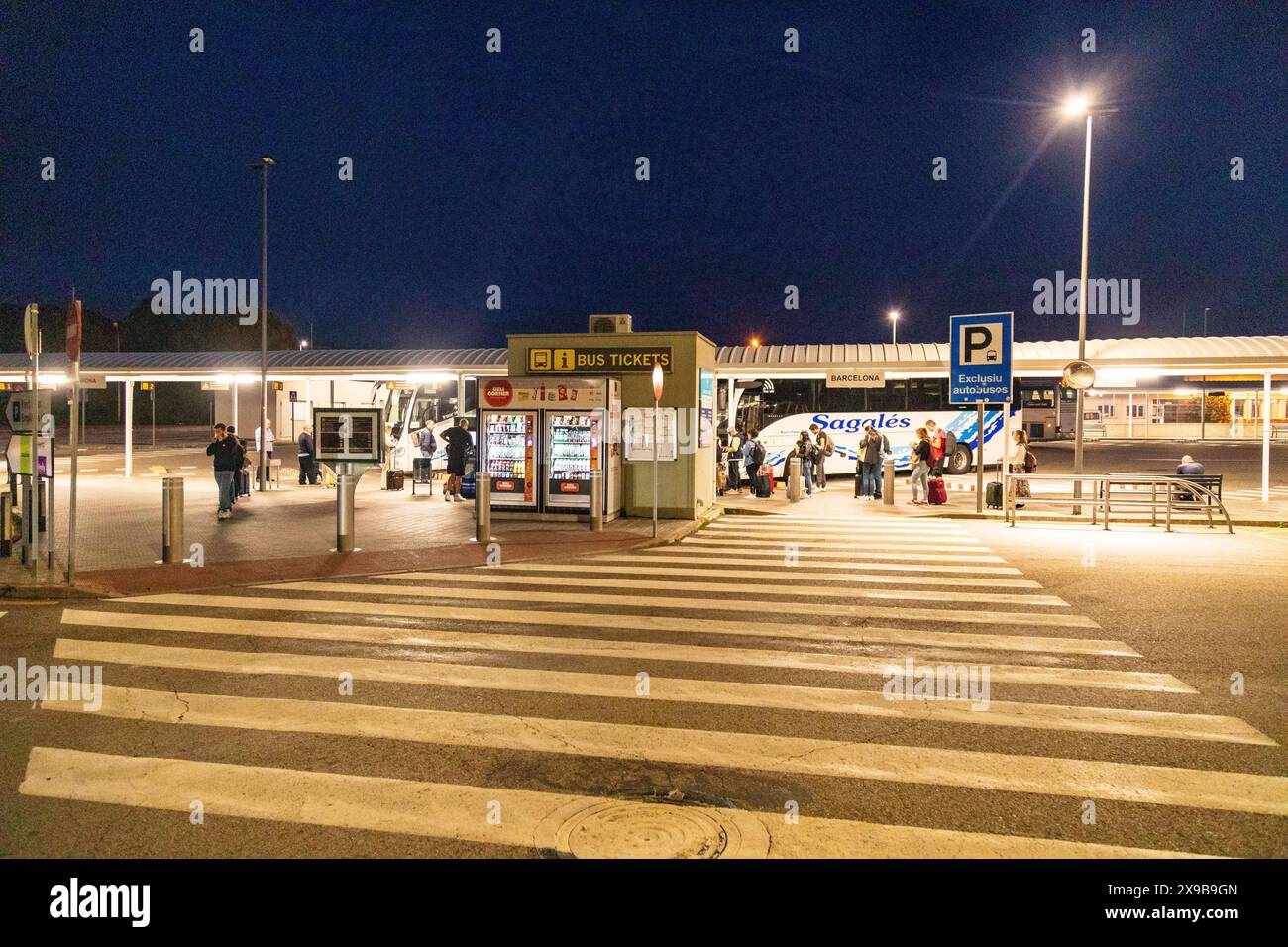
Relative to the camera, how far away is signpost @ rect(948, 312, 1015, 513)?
18.3 m

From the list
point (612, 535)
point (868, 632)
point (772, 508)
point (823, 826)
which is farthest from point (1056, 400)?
point (823, 826)

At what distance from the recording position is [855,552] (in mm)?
13852

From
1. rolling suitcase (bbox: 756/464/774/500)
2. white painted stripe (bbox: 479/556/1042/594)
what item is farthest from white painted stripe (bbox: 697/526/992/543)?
rolling suitcase (bbox: 756/464/774/500)

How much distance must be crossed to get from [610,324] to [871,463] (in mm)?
8236

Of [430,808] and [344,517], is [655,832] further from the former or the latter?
[344,517]

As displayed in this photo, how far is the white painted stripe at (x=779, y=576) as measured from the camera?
11133 millimetres

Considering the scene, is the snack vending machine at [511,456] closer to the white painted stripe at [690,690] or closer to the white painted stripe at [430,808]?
the white painted stripe at [690,690]

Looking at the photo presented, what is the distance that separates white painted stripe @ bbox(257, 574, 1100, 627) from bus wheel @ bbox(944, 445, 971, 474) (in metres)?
22.6

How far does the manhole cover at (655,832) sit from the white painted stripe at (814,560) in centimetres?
806

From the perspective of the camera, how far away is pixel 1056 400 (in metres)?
70.8

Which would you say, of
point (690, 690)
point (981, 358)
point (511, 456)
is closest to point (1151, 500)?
Result: point (981, 358)

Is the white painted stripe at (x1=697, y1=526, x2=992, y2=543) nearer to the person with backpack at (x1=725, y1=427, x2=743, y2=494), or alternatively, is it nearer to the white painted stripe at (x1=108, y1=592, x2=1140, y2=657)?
the white painted stripe at (x1=108, y1=592, x2=1140, y2=657)

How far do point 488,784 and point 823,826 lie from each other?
180 centimetres

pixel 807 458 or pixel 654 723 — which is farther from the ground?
pixel 807 458
